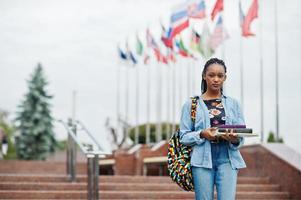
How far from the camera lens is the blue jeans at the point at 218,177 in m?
4.69

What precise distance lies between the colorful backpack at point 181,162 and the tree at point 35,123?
107 feet

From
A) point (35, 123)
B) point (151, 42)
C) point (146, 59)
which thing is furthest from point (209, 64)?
point (35, 123)

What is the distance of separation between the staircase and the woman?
A: 4529 millimetres

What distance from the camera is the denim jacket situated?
470cm

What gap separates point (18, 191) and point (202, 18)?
1107cm

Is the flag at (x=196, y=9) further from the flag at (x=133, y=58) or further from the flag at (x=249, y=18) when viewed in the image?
the flag at (x=133, y=58)

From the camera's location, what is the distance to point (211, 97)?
4926 millimetres

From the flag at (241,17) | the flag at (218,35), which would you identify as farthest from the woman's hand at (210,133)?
the flag at (218,35)

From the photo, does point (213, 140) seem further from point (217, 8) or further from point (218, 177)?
point (217, 8)

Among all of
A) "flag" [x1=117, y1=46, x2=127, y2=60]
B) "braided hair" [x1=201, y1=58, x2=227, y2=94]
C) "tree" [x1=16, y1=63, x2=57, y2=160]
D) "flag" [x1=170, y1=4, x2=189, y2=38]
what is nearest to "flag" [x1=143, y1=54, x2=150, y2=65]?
"flag" [x1=117, y1=46, x2=127, y2=60]

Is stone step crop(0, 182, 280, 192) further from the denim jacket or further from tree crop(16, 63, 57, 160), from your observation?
tree crop(16, 63, 57, 160)

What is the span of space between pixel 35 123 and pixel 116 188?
2859cm

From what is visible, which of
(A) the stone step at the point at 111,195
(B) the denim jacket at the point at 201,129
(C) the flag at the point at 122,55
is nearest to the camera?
(B) the denim jacket at the point at 201,129

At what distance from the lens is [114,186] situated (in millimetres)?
9914
